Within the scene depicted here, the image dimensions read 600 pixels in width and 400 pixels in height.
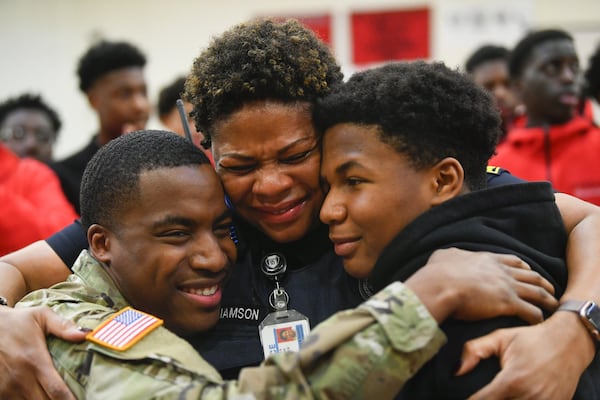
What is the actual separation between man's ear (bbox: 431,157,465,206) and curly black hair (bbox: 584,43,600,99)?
3316 millimetres

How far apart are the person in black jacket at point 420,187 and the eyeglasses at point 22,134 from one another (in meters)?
3.81

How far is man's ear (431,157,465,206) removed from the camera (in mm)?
1558

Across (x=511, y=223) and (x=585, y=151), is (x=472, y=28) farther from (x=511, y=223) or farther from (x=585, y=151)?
(x=511, y=223)

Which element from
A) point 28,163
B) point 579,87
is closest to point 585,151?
point 579,87

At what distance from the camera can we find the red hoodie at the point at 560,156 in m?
3.73

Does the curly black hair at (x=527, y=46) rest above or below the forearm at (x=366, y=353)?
above

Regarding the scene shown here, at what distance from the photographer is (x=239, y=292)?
1.83 m

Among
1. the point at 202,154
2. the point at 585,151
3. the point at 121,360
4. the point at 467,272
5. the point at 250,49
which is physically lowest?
the point at 585,151

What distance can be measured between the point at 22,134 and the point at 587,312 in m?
4.41

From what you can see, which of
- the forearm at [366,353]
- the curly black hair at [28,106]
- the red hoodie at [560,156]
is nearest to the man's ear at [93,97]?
the curly black hair at [28,106]

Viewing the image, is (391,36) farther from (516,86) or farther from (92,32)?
(92,32)

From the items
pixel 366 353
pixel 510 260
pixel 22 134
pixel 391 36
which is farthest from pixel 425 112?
pixel 391 36

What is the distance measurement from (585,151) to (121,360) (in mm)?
3156

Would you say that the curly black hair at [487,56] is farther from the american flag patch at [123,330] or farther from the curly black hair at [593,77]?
the american flag patch at [123,330]
